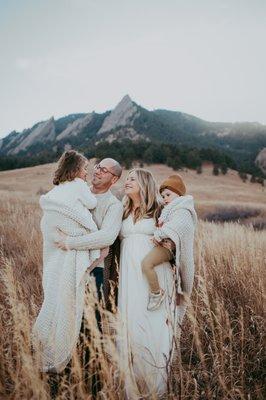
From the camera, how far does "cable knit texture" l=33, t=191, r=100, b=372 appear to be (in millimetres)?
2602

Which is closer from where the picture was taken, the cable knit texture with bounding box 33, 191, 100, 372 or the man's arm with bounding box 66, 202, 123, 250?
the cable knit texture with bounding box 33, 191, 100, 372

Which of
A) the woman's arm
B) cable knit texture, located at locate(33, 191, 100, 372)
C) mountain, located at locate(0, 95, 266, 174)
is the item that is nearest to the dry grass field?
cable knit texture, located at locate(33, 191, 100, 372)

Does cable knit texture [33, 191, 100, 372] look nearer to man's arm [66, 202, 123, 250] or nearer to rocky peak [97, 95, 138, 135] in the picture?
man's arm [66, 202, 123, 250]

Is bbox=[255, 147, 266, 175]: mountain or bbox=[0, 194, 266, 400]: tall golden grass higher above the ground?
bbox=[255, 147, 266, 175]: mountain

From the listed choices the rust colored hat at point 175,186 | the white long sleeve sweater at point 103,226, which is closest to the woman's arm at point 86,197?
the white long sleeve sweater at point 103,226

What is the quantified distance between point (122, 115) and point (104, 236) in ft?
265

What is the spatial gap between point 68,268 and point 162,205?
96 centimetres

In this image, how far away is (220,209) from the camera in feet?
65.6

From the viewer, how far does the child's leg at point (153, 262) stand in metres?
2.76

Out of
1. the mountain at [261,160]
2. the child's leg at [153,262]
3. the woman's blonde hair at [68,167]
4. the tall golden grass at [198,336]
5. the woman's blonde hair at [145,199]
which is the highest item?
the mountain at [261,160]

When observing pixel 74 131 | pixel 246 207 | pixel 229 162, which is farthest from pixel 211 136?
pixel 246 207

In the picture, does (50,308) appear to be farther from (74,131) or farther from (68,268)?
(74,131)

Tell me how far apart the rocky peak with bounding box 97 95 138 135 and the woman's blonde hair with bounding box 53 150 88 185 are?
232ft

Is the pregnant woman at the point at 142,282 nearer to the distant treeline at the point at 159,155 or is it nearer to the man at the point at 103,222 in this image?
the man at the point at 103,222
